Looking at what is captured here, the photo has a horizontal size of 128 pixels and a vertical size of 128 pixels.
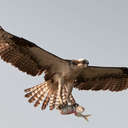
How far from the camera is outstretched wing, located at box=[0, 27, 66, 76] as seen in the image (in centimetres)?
1445

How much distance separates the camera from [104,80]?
15820 mm

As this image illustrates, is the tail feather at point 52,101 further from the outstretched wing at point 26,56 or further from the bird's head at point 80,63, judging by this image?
the bird's head at point 80,63

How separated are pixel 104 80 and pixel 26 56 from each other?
8.93ft

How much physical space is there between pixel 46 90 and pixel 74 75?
1120 mm

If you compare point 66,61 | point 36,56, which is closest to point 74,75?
point 66,61

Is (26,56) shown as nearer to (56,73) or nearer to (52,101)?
(56,73)

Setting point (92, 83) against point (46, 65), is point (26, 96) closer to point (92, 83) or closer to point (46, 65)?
point (46, 65)

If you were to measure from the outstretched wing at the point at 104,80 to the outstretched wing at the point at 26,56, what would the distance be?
1170mm

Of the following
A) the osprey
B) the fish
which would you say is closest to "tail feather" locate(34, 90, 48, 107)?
the osprey

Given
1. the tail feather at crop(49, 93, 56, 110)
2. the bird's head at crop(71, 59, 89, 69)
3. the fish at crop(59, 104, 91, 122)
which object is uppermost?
the bird's head at crop(71, 59, 89, 69)

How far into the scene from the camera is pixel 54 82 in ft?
49.2

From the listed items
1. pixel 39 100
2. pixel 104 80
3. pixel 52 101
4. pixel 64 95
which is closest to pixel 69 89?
pixel 64 95

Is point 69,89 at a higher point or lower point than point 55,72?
lower

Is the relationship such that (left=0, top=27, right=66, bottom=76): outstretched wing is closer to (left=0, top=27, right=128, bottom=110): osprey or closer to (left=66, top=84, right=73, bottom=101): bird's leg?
(left=0, top=27, right=128, bottom=110): osprey
